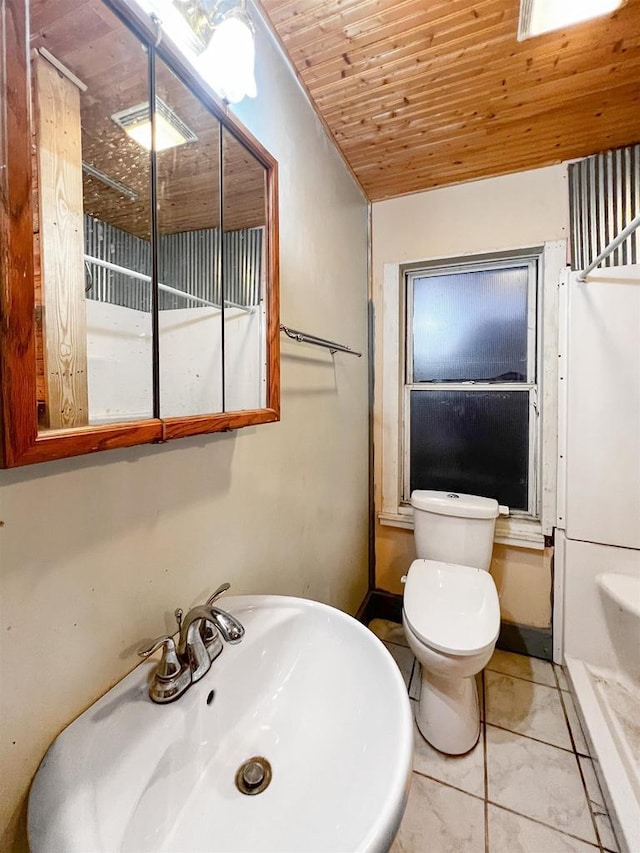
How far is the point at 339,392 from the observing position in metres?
1.66

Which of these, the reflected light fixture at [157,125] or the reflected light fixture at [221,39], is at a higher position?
the reflected light fixture at [221,39]

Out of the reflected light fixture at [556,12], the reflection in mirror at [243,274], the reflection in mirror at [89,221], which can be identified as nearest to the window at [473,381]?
the reflected light fixture at [556,12]

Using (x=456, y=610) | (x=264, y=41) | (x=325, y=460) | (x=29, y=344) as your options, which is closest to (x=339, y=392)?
(x=325, y=460)

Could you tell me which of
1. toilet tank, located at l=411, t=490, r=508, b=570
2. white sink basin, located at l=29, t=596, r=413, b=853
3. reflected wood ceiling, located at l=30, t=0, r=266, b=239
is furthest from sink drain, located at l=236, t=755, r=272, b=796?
toilet tank, located at l=411, t=490, r=508, b=570

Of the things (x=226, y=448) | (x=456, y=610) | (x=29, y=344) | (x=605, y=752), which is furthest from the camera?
(x=456, y=610)

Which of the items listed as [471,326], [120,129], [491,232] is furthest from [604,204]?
[120,129]

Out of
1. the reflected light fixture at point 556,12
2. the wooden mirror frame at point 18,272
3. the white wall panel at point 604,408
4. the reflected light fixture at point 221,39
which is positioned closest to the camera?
the wooden mirror frame at point 18,272

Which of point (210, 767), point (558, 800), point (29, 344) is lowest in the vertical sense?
point (558, 800)

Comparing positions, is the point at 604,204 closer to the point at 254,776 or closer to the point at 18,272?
the point at 18,272

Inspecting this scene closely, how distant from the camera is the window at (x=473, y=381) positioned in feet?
6.18

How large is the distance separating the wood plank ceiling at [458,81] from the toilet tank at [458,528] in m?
1.61

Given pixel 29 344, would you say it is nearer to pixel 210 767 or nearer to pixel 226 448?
pixel 226 448

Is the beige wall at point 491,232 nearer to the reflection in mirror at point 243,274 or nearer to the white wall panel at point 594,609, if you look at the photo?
the white wall panel at point 594,609

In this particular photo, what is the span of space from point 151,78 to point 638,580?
7.60ft
